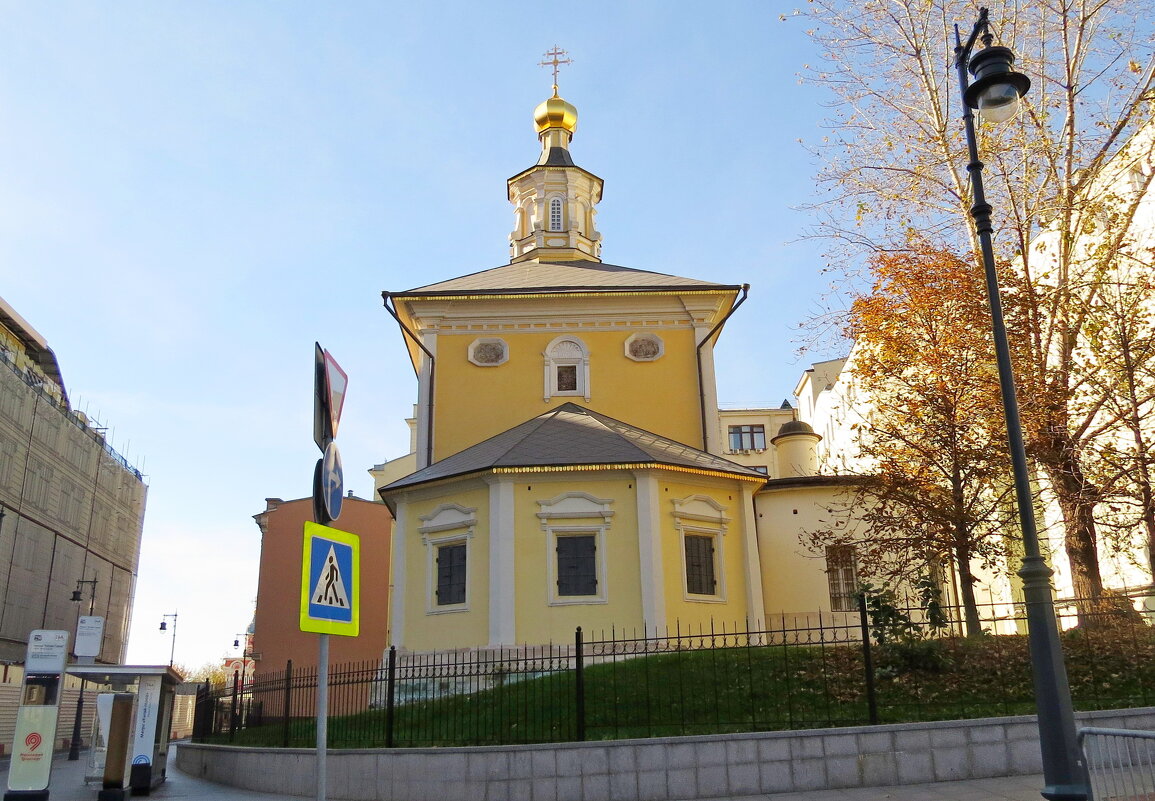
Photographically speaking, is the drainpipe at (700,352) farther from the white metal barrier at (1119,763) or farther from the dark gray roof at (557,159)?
the white metal barrier at (1119,763)

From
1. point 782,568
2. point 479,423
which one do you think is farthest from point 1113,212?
point 479,423

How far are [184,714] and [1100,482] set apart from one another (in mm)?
43119

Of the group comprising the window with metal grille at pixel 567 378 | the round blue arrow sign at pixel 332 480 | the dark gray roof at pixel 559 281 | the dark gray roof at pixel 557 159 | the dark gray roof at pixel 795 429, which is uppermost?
the dark gray roof at pixel 557 159

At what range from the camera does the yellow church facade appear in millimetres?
18781

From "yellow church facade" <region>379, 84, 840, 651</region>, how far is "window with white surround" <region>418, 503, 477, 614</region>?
0.04 m

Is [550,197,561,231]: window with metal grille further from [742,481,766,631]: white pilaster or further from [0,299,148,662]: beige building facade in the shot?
[0,299,148,662]: beige building facade

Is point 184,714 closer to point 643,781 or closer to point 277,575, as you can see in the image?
point 277,575

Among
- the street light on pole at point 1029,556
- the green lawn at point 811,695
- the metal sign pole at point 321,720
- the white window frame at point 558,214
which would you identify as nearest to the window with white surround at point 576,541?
the green lawn at point 811,695

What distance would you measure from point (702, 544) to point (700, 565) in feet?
1.48

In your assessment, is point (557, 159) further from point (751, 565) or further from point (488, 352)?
point (751, 565)

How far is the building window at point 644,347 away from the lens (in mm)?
25328

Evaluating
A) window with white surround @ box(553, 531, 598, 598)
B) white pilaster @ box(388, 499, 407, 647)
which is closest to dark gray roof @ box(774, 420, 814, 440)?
window with white surround @ box(553, 531, 598, 598)

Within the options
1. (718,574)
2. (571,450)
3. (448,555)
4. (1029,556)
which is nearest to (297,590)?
(448,555)

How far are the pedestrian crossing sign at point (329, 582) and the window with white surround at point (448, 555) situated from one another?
12997 mm
